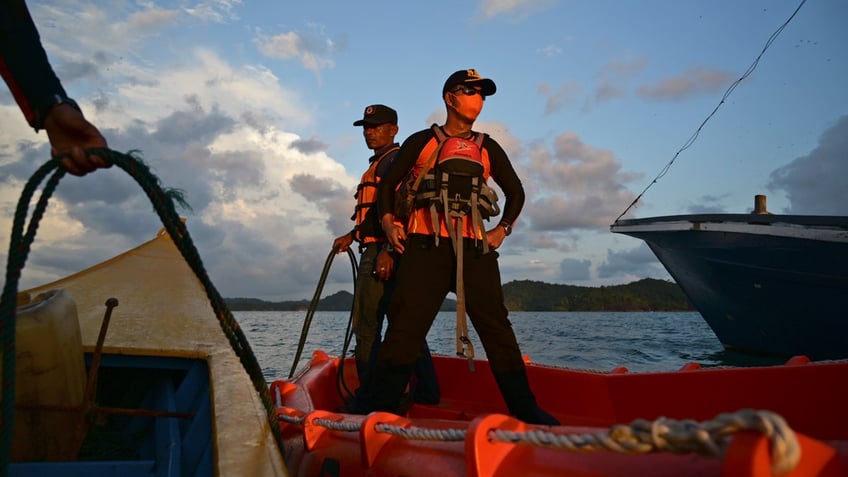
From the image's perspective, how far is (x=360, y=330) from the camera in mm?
3938

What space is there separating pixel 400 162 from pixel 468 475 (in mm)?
2049

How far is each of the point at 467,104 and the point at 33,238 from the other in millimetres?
2171

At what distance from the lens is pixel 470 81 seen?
3.06 meters

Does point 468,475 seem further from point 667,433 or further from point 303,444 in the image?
point 303,444

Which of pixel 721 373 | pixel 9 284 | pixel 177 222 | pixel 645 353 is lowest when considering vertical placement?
pixel 645 353

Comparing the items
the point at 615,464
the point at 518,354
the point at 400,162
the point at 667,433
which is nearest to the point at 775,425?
the point at 667,433

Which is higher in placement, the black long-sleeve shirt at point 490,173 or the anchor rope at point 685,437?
the black long-sleeve shirt at point 490,173

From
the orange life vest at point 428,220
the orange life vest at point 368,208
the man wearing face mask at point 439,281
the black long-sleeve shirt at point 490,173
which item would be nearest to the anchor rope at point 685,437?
the man wearing face mask at point 439,281

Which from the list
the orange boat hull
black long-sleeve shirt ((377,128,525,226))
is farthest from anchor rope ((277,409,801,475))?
black long-sleeve shirt ((377,128,525,226))

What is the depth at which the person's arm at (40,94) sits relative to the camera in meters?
1.49

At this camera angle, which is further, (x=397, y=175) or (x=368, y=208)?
(x=368, y=208)

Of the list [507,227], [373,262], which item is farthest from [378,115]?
[507,227]

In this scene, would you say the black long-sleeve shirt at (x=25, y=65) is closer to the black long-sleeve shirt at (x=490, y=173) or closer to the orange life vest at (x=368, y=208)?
the black long-sleeve shirt at (x=490, y=173)

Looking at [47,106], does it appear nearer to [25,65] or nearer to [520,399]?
[25,65]
